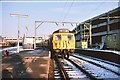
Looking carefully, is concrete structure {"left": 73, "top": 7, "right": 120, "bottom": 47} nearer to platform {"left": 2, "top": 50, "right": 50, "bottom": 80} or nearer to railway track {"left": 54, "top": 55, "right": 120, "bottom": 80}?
platform {"left": 2, "top": 50, "right": 50, "bottom": 80}

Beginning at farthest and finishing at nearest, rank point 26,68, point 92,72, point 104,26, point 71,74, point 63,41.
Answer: point 104,26 → point 63,41 → point 26,68 → point 92,72 → point 71,74

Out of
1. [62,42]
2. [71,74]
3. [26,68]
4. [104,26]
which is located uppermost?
[104,26]

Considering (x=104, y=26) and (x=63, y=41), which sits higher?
(x=104, y=26)

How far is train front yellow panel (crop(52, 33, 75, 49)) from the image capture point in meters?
26.6

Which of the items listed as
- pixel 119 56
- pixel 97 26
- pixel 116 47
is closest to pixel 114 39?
pixel 116 47

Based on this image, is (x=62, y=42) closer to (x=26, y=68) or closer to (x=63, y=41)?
(x=63, y=41)

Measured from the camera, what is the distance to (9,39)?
132000 mm

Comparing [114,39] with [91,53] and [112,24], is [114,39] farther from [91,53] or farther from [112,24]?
[112,24]

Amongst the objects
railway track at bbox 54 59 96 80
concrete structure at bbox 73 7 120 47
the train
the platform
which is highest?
concrete structure at bbox 73 7 120 47

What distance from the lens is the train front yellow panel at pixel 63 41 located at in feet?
87.4

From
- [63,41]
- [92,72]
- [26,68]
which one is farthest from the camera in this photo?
[63,41]

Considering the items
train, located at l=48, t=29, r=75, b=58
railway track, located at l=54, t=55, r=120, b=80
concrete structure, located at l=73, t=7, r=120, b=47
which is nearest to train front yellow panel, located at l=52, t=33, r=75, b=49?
train, located at l=48, t=29, r=75, b=58

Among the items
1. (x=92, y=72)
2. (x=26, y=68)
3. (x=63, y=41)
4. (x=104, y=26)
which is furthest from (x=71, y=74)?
(x=104, y=26)

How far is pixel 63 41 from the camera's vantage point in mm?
26812
